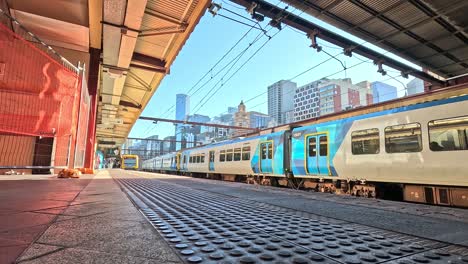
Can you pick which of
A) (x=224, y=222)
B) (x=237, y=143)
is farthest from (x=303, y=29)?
(x=224, y=222)

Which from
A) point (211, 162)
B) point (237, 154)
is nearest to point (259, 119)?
point (211, 162)

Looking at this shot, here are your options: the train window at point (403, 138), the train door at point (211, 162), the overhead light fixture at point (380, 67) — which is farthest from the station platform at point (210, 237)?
the train door at point (211, 162)

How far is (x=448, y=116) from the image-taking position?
616 centimetres

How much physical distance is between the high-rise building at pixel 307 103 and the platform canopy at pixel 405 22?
21678 millimetres

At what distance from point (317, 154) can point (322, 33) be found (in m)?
4.69

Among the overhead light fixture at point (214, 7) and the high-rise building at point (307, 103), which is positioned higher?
the high-rise building at point (307, 103)

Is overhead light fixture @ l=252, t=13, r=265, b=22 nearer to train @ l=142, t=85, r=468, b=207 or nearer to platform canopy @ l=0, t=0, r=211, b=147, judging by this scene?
platform canopy @ l=0, t=0, r=211, b=147

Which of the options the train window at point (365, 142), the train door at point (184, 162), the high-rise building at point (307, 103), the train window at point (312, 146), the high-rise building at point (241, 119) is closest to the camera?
the train window at point (365, 142)

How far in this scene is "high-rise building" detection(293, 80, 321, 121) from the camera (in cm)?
3322

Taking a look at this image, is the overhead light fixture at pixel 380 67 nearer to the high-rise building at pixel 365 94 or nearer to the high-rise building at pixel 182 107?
the high-rise building at pixel 365 94

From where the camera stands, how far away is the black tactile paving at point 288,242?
161 cm

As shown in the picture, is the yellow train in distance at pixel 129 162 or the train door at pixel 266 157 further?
the yellow train in distance at pixel 129 162

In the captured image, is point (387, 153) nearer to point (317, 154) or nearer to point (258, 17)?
point (317, 154)

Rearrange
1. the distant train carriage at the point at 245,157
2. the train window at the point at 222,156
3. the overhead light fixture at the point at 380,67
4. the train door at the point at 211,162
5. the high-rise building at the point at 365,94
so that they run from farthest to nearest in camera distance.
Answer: the high-rise building at the point at 365,94 < the train door at the point at 211,162 < the train window at the point at 222,156 < the distant train carriage at the point at 245,157 < the overhead light fixture at the point at 380,67
